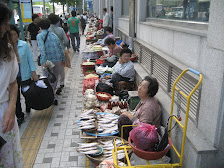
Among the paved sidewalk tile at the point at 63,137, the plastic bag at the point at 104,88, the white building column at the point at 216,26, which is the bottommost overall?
the paved sidewalk tile at the point at 63,137

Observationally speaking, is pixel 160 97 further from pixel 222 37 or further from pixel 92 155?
pixel 222 37

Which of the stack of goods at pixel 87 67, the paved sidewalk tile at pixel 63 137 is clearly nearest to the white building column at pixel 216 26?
the paved sidewalk tile at pixel 63 137

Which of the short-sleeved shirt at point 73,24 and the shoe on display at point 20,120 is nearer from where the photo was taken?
the shoe on display at point 20,120

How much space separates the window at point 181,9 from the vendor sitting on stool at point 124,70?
126 cm

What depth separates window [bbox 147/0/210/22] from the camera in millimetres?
3125

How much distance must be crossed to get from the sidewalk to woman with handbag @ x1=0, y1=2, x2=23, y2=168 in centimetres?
131

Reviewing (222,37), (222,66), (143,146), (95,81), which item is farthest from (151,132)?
(95,81)

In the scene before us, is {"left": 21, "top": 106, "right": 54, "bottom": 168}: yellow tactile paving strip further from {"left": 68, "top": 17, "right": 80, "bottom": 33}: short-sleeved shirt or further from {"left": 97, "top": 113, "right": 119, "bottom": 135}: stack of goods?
{"left": 68, "top": 17, "right": 80, "bottom": 33}: short-sleeved shirt

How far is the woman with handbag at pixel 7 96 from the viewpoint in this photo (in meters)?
2.08

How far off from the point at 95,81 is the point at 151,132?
3714mm

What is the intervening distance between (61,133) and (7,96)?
2.41 metres

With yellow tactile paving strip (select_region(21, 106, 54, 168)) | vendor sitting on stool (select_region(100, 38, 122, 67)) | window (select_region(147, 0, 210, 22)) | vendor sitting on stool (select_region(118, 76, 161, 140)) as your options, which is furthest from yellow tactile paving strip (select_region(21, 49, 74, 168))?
window (select_region(147, 0, 210, 22))

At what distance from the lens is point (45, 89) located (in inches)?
190

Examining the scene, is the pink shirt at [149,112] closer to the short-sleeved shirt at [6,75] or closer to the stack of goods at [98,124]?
the stack of goods at [98,124]
